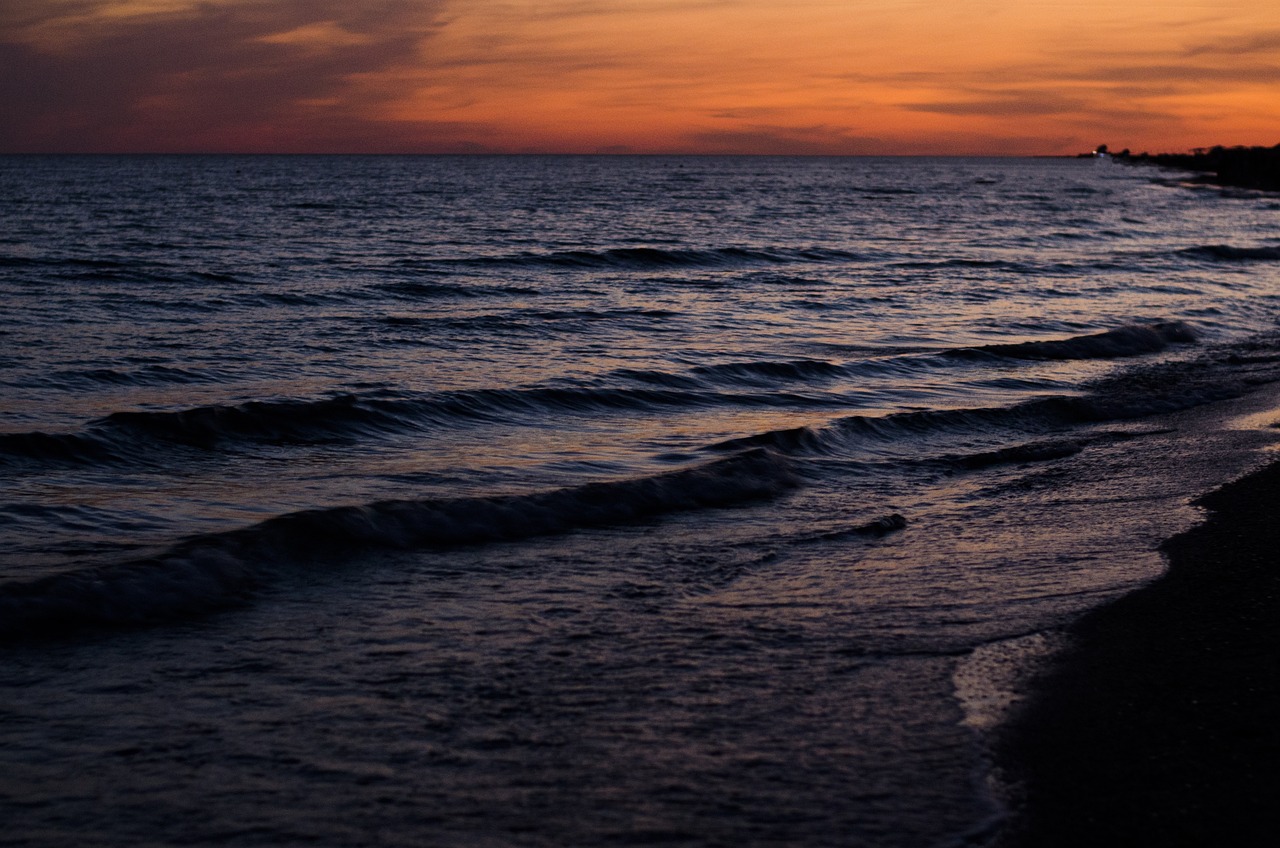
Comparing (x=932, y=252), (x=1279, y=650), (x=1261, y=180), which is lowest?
(x=1279, y=650)

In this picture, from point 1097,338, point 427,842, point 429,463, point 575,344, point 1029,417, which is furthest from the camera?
point 1097,338

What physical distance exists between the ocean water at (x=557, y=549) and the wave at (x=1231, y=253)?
49.1 feet

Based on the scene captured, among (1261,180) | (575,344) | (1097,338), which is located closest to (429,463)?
(575,344)

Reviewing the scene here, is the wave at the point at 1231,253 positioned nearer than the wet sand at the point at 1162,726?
No

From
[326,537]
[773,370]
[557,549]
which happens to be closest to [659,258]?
[773,370]

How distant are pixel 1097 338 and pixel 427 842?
1679 centimetres

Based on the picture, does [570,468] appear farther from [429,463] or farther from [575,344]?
[575,344]

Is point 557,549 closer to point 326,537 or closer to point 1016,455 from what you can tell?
point 326,537

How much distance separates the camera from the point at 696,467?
9.40 meters

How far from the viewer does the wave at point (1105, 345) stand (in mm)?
16922

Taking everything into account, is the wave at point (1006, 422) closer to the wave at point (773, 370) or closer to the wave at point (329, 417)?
the wave at point (329, 417)

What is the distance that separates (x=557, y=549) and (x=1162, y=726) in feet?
13.1

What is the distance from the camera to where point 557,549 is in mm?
7426

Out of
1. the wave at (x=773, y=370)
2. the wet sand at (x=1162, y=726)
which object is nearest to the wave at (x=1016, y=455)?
the wet sand at (x=1162, y=726)
